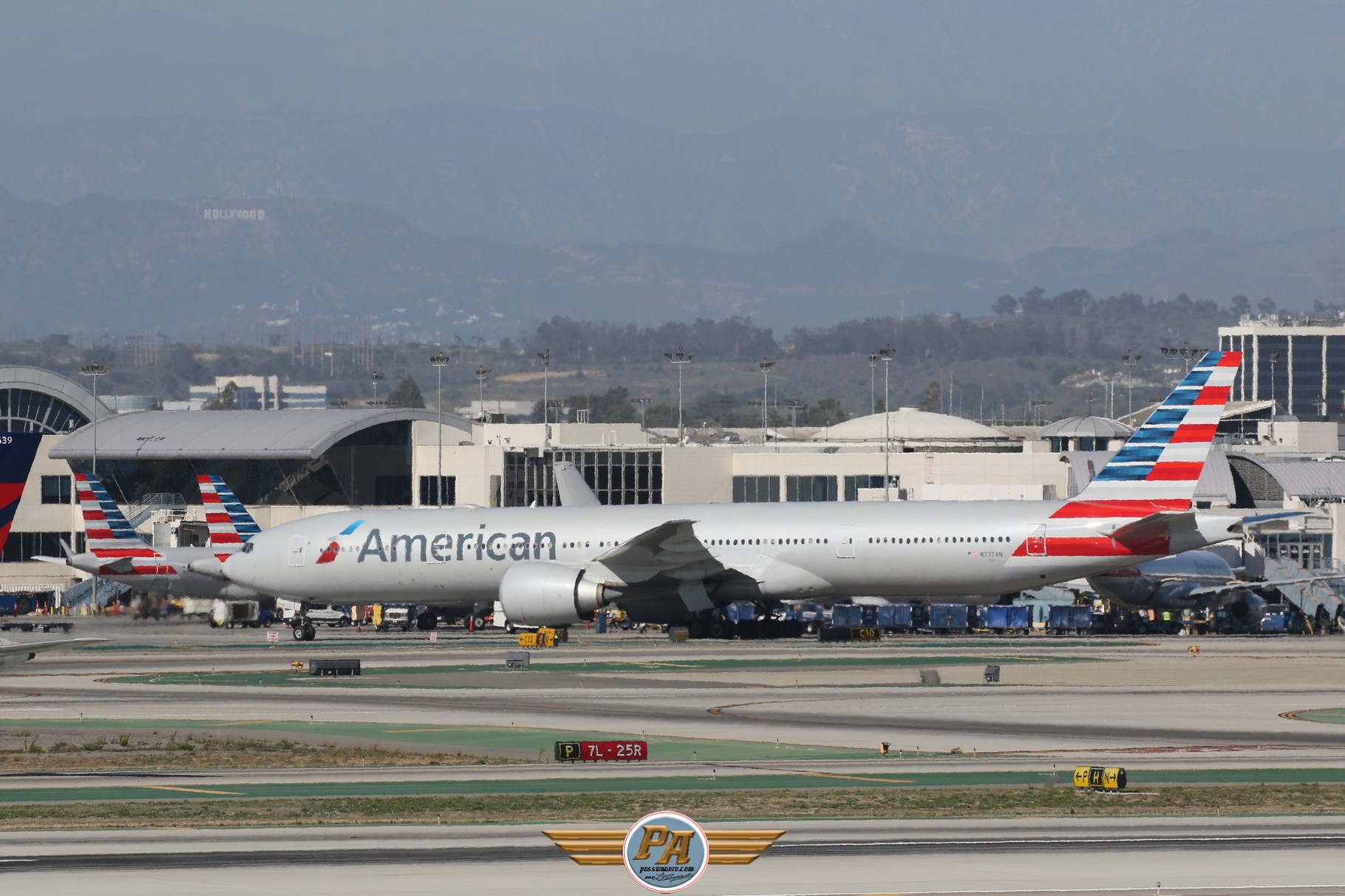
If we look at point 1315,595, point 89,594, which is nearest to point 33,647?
point 1315,595

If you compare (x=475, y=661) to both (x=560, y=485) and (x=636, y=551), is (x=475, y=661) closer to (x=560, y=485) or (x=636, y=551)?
(x=636, y=551)

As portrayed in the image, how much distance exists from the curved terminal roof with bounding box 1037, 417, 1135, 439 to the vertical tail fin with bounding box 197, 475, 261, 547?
58.6 m

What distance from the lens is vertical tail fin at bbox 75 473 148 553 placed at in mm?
71812

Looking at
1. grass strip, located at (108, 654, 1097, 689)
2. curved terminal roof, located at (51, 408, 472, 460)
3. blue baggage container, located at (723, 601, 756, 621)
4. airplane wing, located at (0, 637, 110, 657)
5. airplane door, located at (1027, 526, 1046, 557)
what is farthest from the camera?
curved terminal roof, located at (51, 408, 472, 460)

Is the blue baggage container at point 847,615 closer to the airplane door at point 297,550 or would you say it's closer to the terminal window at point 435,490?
the airplane door at point 297,550

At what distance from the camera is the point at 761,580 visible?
57.8m

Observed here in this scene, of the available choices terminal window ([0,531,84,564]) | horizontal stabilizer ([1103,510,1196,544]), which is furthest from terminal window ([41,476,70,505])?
horizontal stabilizer ([1103,510,1196,544])

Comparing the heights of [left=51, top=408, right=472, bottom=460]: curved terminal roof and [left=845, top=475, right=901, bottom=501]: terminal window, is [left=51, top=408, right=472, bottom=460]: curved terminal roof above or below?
above

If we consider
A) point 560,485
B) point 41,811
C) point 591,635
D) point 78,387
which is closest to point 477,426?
point 78,387

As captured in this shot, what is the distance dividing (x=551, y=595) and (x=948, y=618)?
18024mm

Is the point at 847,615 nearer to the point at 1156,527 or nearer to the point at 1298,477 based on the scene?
the point at 1156,527

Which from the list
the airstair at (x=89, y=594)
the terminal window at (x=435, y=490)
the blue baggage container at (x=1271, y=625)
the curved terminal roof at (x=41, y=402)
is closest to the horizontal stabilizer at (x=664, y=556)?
the blue baggage container at (x=1271, y=625)

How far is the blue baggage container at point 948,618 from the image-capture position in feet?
219

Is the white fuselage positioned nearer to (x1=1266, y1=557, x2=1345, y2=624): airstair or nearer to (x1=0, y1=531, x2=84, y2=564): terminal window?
(x1=1266, y1=557, x2=1345, y2=624): airstair
